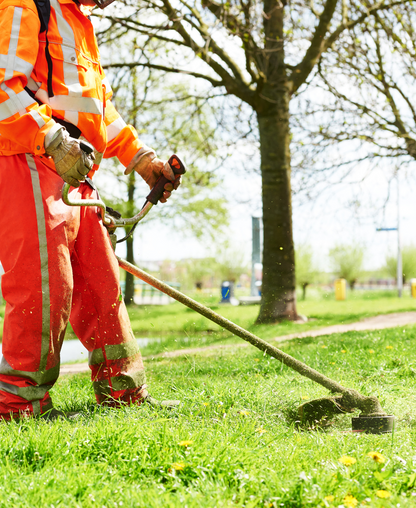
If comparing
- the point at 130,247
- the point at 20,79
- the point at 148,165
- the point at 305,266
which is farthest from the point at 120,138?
the point at 305,266

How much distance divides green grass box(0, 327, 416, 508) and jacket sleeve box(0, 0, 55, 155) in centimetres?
132

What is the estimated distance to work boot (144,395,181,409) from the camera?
2711 millimetres

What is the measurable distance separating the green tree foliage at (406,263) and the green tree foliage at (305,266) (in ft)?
28.2

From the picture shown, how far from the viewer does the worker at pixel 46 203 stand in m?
2.42

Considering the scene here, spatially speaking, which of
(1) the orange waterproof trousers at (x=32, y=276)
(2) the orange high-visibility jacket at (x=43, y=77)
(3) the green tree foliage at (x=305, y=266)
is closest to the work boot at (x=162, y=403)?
(1) the orange waterproof trousers at (x=32, y=276)

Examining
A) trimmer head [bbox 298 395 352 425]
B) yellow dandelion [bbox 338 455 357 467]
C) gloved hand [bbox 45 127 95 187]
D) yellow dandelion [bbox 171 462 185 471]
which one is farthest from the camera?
trimmer head [bbox 298 395 352 425]

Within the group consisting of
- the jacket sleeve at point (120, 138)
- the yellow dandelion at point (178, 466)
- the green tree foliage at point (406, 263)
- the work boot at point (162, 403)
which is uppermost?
the jacket sleeve at point (120, 138)

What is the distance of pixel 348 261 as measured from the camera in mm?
34344

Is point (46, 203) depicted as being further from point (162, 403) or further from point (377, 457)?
point (377, 457)

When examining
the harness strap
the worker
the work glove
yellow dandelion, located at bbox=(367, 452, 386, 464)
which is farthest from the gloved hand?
yellow dandelion, located at bbox=(367, 452, 386, 464)

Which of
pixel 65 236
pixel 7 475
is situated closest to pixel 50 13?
pixel 65 236

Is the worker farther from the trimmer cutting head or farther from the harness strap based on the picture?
the trimmer cutting head

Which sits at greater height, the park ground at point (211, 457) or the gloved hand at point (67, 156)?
the gloved hand at point (67, 156)

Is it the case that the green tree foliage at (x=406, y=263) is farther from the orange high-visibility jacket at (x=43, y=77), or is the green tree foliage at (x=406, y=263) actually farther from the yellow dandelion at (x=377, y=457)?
the yellow dandelion at (x=377, y=457)
